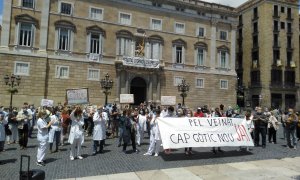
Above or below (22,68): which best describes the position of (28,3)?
above

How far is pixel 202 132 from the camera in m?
11.6

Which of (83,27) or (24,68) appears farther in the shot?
(83,27)

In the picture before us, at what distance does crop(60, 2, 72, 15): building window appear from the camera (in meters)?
31.3

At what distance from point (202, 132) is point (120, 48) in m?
24.1

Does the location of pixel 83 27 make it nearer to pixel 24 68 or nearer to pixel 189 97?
pixel 24 68

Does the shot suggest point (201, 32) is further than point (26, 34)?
Yes

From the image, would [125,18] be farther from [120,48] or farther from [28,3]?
[28,3]

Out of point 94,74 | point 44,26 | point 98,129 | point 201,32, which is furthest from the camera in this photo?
point 201,32

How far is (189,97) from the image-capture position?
3678 centimetres

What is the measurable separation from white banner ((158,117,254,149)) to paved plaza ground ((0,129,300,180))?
64 centimetres

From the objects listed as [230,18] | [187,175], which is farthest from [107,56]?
[187,175]

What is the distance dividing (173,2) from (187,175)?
31.8 m

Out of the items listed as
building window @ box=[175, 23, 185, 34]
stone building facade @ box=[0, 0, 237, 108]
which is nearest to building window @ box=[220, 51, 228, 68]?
stone building facade @ box=[0, 0, 237, 108]

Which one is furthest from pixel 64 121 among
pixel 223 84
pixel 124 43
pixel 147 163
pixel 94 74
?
pixel 223 84
